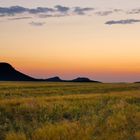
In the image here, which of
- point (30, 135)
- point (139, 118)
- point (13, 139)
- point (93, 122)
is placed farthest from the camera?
point (139, 118)

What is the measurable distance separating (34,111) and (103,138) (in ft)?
30.0

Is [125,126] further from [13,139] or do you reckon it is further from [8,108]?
[8,108]

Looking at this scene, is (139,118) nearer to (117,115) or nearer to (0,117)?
(117,115)

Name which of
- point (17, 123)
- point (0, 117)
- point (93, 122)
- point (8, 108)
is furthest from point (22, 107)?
point (93, 122)

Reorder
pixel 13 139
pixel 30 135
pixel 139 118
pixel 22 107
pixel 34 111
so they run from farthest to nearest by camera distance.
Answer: pixel 22 107 → pixel 34 111 → pixel 139 118 → pixel 30 135 → pixel 13 139

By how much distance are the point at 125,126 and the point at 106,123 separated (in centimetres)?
71

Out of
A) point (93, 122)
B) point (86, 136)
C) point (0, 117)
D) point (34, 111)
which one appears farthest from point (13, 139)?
point (34, 111)

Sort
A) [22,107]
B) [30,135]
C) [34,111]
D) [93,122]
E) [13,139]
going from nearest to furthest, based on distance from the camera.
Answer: [13,139]
[30,135]
[93,122]
[34,111]
[22,107]

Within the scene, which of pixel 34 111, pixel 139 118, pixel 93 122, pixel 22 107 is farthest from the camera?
pixel 22 107

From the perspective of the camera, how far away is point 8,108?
992 inches

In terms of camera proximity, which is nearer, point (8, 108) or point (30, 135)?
point (30, 135)

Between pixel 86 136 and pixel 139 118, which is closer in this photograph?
pixel 86 136

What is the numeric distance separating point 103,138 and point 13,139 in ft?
9.09

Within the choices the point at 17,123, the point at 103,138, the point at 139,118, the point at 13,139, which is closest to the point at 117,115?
the point at 139,118
